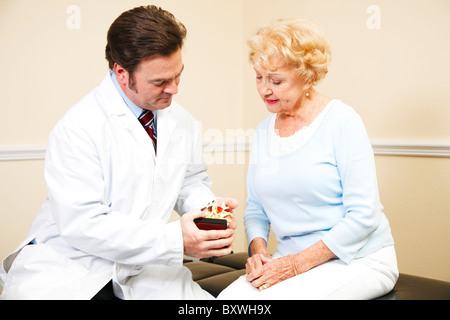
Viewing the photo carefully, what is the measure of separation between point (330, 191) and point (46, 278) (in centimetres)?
104

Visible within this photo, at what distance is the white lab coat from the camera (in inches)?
59.6

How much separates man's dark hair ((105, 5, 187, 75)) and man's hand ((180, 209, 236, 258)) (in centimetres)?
58

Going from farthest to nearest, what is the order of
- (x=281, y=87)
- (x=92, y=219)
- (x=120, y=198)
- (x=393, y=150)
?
(x=393, y=150) → (x=281, y=87) → (x=120, y=198) → (x=92, y=219)

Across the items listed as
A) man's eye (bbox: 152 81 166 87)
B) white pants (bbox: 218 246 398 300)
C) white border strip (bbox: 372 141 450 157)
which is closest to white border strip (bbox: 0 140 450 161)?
white border strip (bbox: 372 141 450 157)

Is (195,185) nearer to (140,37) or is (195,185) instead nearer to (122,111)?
(122,111)

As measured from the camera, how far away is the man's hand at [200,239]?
5.05 ft

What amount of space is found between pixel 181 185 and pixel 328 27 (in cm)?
174

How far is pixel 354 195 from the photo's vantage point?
1.61 metres

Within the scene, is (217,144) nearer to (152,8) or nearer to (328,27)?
(328,27)

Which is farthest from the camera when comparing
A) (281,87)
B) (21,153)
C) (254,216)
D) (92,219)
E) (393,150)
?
(393,150)

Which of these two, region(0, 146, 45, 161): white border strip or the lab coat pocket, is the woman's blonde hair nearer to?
the lab coat pocket

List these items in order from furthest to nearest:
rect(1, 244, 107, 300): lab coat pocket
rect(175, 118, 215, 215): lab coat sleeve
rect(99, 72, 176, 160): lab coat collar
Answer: rect(175, 118, 215, 215): lab coat sleeve → rect(99, 72, 176, 160): lab coat collar → rect(1, 244, 107, 300): lab coat pocket

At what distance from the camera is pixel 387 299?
5.37 ft

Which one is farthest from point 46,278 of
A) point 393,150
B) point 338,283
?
point 393,150
